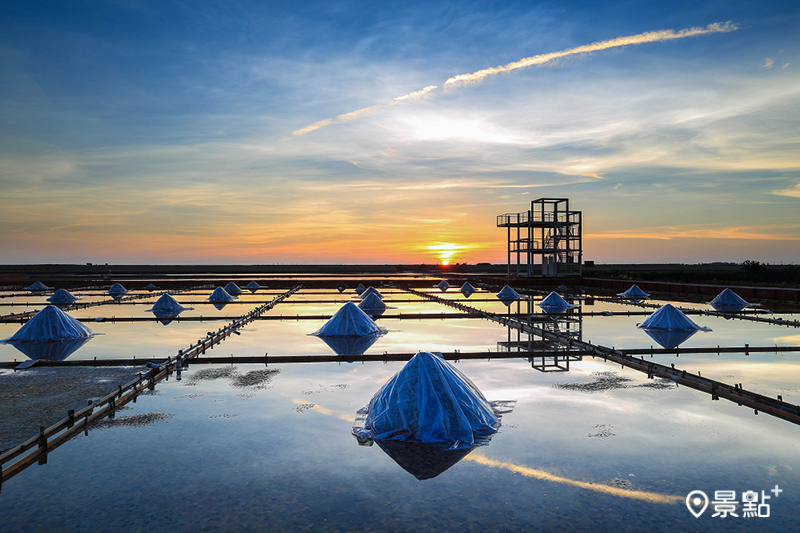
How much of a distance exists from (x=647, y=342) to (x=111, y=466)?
23494 mm

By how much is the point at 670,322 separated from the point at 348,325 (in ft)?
60.6

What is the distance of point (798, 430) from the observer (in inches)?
482

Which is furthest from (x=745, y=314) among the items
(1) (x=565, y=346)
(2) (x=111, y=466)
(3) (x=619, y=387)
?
(2) (x=111, y=466)

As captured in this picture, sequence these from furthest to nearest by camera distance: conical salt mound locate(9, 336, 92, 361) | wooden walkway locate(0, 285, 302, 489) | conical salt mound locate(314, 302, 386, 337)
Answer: conical salt mound locate(314, 302, 386, 337) < conical salt mound locate(9, 336, 92, 361) < wooden walkway locate(0, 285, 302, 489)

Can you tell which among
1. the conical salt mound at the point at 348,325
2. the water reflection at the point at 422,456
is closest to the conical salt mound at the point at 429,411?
the water reflection at the point at 422,456

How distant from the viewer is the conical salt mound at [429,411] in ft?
37.1

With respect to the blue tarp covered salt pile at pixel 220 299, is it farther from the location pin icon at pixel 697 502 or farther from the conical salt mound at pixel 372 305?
the location pin icon at pixel 697 502

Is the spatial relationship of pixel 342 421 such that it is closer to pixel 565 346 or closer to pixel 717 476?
pixel 717 476

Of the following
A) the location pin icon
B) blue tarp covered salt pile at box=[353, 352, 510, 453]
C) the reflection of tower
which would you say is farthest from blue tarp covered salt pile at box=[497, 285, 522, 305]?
the location pin icon

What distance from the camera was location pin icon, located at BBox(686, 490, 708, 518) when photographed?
8352mm

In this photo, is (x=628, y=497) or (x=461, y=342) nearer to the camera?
(x=628, y=497)

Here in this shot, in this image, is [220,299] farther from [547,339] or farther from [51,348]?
[547,339]

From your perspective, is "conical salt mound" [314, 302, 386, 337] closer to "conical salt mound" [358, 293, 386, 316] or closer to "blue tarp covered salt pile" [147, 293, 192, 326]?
"conical salt mound" [358, 293, 386, 316]

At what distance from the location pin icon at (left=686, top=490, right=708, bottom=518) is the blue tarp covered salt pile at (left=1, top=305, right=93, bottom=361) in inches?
1016
